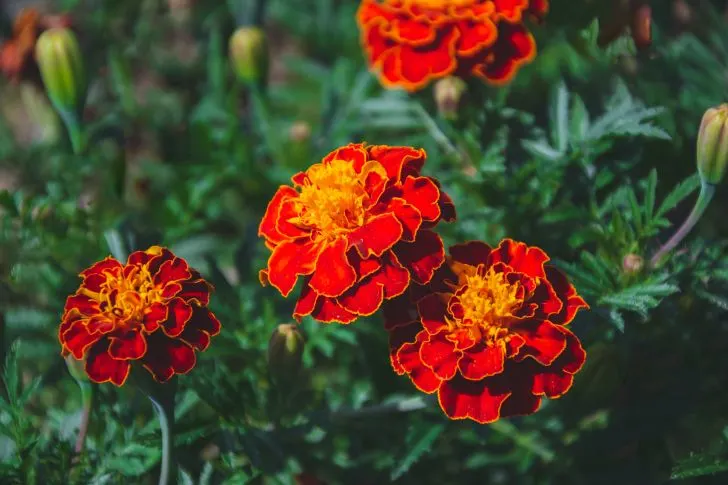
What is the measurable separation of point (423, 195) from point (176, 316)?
358 millimetres

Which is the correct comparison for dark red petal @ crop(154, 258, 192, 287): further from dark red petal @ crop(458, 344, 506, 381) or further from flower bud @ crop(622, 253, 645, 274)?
flower bud @ crop(622, 253, 645, 274)

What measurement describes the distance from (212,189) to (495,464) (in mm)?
805

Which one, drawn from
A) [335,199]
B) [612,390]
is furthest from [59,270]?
[612,390]

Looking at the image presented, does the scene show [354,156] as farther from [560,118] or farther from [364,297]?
[560,118]

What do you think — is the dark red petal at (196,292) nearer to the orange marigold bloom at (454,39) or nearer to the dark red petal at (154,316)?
the dark red petal at (154,316)

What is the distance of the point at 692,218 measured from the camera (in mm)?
1240

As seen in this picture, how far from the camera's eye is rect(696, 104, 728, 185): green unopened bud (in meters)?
1.17

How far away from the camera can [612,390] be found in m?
1.44

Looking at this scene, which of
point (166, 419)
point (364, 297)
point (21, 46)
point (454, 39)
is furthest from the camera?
point (21, 46)

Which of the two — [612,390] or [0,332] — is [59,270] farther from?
[612,390]

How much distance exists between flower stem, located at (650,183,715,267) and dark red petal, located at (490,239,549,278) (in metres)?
0.23

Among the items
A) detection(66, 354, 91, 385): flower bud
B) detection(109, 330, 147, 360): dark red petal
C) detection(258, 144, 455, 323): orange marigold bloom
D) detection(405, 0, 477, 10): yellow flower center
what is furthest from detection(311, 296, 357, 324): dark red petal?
detection(405, 0, 477, 10): yellow flower center

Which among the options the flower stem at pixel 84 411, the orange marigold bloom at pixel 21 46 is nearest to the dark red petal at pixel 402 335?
the flower stem at pixel 84 411

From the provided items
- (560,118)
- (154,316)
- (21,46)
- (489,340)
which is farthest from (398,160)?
(21,46)
